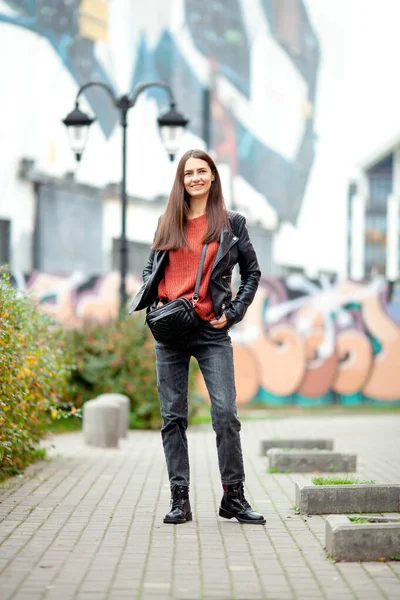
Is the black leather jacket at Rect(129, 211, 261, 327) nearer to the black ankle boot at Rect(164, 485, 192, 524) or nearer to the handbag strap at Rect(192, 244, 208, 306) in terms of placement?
the handbag strap at Rect(192, 244, 208, 306)

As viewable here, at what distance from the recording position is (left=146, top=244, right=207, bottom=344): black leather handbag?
563 cm

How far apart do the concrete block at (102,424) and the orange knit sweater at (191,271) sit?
478 centimetres

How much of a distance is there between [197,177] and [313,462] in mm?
3417

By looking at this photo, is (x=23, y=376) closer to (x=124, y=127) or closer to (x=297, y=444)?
(x=297, y=444)

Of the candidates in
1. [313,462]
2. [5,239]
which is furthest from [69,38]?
[313,462]

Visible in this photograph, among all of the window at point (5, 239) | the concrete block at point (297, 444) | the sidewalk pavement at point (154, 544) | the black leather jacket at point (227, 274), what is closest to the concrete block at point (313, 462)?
the sidewalk pavement at point (154, 544)

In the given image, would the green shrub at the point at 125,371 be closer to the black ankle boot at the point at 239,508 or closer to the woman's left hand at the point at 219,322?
the black ankle boot at the point at 239,508

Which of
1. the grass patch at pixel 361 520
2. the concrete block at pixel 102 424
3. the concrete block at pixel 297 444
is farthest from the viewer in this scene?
the concrete block at pixel 102 424

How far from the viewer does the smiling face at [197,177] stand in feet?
19.2

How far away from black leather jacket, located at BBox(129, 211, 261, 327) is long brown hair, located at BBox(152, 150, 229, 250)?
5 centimetres

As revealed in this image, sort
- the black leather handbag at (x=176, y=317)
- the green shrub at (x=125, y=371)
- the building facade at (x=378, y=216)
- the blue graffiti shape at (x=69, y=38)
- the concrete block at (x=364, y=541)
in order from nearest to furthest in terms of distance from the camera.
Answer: the concrete block at (x=364, y=541), the black leather handbag at (x=176, y=317), the green shrub at (x=125, y=371), the blue graffiti shape at (x=69, y=38), the building facade at (x=378, y=216)

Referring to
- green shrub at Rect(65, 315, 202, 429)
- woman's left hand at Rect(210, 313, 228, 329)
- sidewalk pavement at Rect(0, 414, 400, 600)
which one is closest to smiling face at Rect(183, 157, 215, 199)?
woman's left hand at Rect(210, 313, 228, 329)

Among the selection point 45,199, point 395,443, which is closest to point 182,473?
point 395,443

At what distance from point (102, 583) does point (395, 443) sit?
7.57 meters
